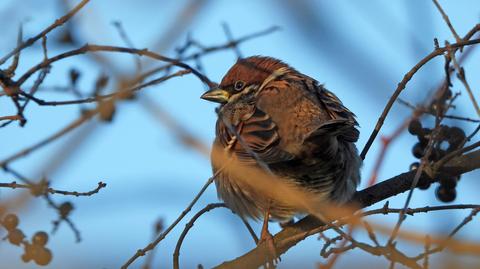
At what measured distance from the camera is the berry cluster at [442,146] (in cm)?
482

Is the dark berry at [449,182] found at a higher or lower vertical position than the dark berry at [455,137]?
lower

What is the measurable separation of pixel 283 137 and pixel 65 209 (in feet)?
5.57

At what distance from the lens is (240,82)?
19.8 feet

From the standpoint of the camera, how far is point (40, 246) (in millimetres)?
3939

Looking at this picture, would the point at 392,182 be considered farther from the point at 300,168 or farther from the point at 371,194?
the point at 300,168

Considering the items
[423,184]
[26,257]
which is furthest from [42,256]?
[423,184]

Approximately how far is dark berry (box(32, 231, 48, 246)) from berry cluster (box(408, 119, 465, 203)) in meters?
2.51

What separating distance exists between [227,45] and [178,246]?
1235 mm

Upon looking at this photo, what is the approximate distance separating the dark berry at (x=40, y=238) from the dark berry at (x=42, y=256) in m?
0.07

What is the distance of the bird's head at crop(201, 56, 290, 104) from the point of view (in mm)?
6023

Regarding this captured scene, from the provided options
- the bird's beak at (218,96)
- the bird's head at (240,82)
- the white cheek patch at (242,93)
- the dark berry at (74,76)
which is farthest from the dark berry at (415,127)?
the dark berry at (74,76)

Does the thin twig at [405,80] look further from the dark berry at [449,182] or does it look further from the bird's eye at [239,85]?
the bird's eye at [239,85]

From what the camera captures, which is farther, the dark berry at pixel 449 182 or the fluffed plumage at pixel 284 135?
the dark berry at pixel 449 182

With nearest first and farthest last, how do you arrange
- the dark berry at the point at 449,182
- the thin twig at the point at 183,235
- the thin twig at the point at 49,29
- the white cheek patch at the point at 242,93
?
the thin twig at the point at 49,29
the thin twig at the point at 183,235
the dark berry at the point at 449,182
the white cheek patch at the point at 242,93
